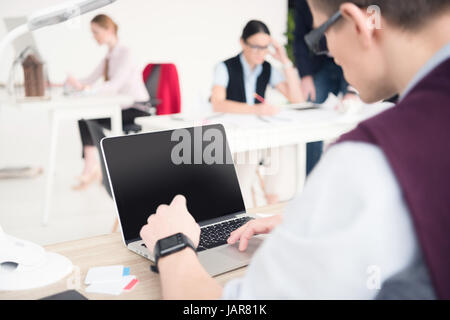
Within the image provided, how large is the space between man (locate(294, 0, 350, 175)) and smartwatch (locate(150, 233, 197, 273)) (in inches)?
104

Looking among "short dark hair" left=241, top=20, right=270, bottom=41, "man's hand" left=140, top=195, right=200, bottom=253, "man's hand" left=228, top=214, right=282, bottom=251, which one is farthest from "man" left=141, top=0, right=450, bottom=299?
"short dark hair" left=241, top=20, right=270, bottom=41

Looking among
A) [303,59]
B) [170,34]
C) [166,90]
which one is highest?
[170,34]

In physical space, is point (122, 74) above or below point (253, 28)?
below

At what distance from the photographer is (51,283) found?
0.76 m

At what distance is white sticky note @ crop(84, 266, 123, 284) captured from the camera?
Answer: 77 centimetres

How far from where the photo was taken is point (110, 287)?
2.43 feet

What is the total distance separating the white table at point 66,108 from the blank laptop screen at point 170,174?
6.43 ft

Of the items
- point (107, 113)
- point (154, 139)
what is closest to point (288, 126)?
point (107, 113)

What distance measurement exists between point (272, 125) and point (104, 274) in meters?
1.69

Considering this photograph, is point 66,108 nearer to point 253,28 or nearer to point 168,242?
point 253,28

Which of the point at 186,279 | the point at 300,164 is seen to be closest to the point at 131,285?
the point at 186,279

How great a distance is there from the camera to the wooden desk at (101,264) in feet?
2.37

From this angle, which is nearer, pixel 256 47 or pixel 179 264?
pixel 179 264
